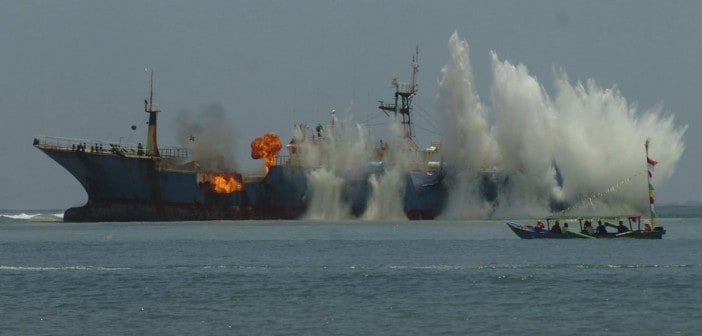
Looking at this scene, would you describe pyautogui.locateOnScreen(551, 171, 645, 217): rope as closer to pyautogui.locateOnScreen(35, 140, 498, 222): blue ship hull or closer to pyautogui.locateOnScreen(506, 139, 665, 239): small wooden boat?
pyautogui.locateOnScreen(35, 140, 498, 222): blue ship hull

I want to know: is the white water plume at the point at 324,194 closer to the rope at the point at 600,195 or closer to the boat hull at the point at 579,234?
the rope at the point at 600,195

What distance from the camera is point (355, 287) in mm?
61250

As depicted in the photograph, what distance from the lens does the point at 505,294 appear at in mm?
57406

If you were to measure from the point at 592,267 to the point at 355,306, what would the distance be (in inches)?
757

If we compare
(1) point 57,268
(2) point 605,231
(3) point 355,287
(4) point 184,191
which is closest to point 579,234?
(2) point 605,231

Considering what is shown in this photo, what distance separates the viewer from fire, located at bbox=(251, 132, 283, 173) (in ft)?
478

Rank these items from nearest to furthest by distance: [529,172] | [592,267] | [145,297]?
[145,297]
[592,267]
[529,172]

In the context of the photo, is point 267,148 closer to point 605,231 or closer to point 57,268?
point 605,231

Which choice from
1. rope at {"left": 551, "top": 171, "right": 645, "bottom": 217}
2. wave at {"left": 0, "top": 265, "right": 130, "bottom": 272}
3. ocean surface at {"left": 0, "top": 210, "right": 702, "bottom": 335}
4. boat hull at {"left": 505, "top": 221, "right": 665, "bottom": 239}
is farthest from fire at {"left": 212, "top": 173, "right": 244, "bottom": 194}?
wave at {"left": 0, "top": 265, "right": 130, "bottom": 272}

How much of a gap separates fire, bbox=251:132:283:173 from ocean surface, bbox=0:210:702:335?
46.4m

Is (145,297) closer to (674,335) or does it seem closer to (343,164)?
(674,335)

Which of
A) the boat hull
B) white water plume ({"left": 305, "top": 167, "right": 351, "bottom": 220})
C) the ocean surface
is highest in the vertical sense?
white water plume ({"left": 305, "top": 167, "right": 351, "bottom": 220})

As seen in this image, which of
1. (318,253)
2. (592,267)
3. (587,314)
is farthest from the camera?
(318,253)

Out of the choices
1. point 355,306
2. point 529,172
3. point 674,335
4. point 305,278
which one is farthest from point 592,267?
point 529,172
